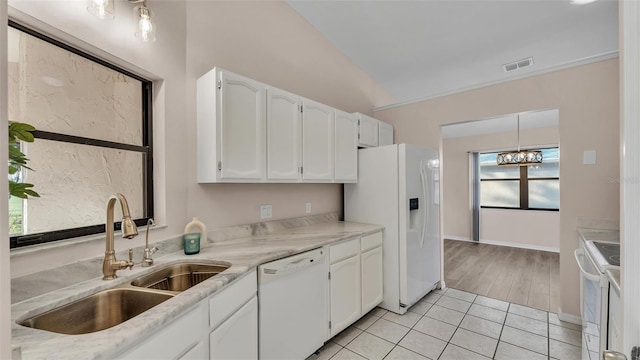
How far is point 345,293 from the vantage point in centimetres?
227

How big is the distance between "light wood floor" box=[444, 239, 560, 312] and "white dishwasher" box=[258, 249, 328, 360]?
2.24 metres

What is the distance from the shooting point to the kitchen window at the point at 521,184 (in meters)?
5.23

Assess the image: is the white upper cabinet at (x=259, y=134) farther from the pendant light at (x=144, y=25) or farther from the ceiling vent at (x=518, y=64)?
the ceiling vent at (x=518, y=64)

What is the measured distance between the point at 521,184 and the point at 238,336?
634 centimetres

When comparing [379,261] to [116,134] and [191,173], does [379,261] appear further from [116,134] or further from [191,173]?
[116,134]

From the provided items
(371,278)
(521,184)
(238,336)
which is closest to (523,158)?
(521,184)

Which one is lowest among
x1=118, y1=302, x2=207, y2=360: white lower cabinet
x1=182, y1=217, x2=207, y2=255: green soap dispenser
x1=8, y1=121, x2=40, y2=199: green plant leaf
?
x1=118, y1=302, x2=207, y2=360: white lower cabinet

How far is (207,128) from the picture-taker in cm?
184

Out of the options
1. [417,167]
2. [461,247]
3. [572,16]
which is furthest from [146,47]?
[461,247]

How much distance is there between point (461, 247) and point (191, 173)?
5403 millimetres

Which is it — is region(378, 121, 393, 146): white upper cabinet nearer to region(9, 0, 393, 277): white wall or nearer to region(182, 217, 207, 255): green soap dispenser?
region(9, 0, 393, 277): white wall

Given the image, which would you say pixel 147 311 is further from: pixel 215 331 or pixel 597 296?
pixel 597 296

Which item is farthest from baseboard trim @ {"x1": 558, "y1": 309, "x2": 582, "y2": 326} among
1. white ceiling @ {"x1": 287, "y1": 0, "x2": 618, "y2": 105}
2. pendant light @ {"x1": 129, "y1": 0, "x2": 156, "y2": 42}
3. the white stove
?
pendant light @ {"x1": 129, "y1": 0, "x2": 156, "y2": 42}

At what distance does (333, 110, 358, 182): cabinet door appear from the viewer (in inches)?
108
